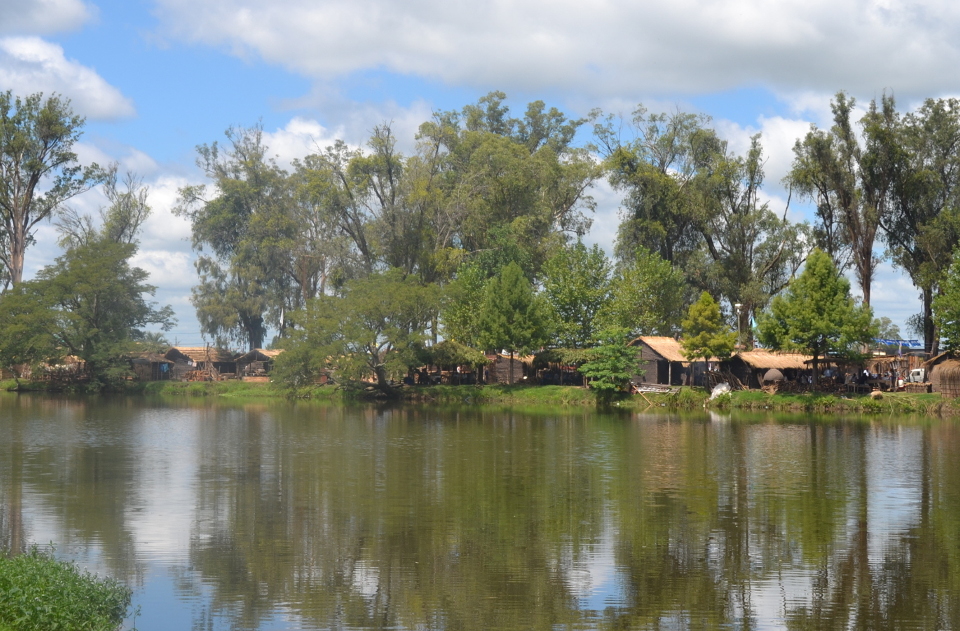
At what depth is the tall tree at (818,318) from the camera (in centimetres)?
5984

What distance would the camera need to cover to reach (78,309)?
79.8m

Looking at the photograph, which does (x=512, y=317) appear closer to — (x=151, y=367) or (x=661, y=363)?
(x=661, y=363)

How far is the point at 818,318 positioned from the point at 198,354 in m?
63.6

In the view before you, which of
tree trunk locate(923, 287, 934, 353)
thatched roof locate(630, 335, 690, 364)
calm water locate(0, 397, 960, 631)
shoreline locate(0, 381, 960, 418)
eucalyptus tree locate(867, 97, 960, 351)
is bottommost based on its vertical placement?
calm water locate(0, 397, 960, 631)

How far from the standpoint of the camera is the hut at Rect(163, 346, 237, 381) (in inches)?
3821

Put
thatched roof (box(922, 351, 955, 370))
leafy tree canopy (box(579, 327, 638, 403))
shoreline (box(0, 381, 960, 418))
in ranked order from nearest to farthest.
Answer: shoreline (box(0, 381, 960, 418)) → thatched roof (box(922, 351, 955, 370)) → leafy tree canopy (box(579, 327, 638, 403))

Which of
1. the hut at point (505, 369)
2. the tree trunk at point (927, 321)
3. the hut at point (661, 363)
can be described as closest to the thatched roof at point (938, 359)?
the tree trunk at point (927, 321)

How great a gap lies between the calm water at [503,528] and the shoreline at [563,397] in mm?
17458

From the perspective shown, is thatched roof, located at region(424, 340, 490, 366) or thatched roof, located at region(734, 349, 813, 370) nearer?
thatched roof, located at region(734, 349, 813, 370)

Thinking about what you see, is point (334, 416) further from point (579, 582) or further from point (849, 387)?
point (579, 582)

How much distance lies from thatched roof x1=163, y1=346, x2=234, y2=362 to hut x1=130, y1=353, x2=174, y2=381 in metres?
1.07

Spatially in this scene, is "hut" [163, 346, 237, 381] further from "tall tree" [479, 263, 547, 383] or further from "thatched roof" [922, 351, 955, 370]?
"thatched roof" [922, 351, 955, 370]

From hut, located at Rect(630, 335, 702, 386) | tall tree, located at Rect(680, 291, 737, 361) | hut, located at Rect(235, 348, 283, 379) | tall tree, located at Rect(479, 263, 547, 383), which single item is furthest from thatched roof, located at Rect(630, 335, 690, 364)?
hut, located at Rect(235, 348, 283, 379)

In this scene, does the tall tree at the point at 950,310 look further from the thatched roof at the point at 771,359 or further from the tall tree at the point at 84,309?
the tall tree at the point at 84,309
